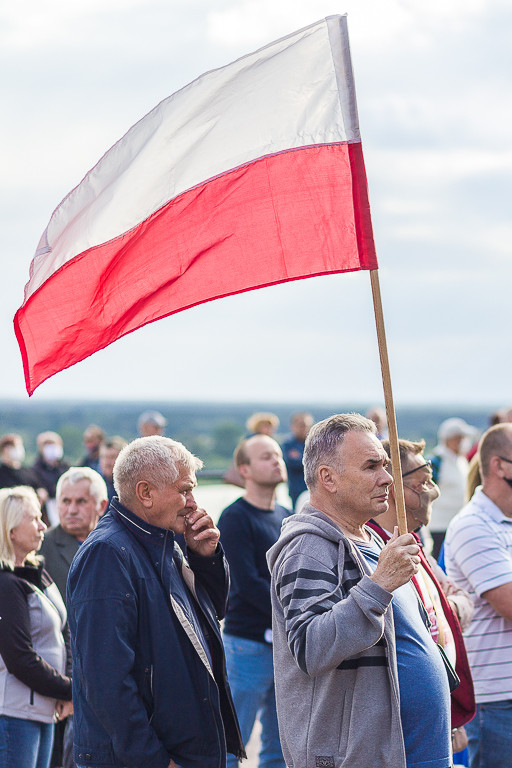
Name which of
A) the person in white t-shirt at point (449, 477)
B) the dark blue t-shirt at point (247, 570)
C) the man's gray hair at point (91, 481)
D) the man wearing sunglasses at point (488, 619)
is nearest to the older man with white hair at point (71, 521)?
the man's gray hair at point (91, 481)

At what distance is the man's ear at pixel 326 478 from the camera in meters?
3.57

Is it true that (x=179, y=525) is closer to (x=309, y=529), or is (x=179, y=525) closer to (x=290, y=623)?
(x=309, y=529)

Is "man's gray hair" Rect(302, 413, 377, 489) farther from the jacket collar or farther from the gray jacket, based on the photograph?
the jacket collar

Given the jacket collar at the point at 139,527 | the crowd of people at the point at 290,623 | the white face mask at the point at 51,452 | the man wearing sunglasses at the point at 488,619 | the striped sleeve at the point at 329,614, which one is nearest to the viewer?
Result: the striped sleeve at the point at 329,614

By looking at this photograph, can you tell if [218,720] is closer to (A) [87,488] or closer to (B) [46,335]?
(B) [46,335]

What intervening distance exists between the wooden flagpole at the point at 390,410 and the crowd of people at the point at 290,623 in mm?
49

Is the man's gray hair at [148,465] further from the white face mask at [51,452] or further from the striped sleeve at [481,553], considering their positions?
the white face mask at [51,452]

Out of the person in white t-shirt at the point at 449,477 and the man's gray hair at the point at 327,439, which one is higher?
the man's gray hair at the point at 327,439

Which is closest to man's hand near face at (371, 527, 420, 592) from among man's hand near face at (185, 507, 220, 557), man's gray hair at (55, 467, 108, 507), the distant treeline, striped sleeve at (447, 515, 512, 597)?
man's hand near face at (185, 507, 220, 557)

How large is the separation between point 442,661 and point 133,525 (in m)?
1.29

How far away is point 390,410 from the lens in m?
3.46

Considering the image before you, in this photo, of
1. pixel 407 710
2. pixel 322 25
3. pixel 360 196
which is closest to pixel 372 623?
pixel 407 710

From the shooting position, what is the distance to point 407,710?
3.33 meters

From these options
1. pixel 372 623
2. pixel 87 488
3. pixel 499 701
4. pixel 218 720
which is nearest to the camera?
pixel 372 623
